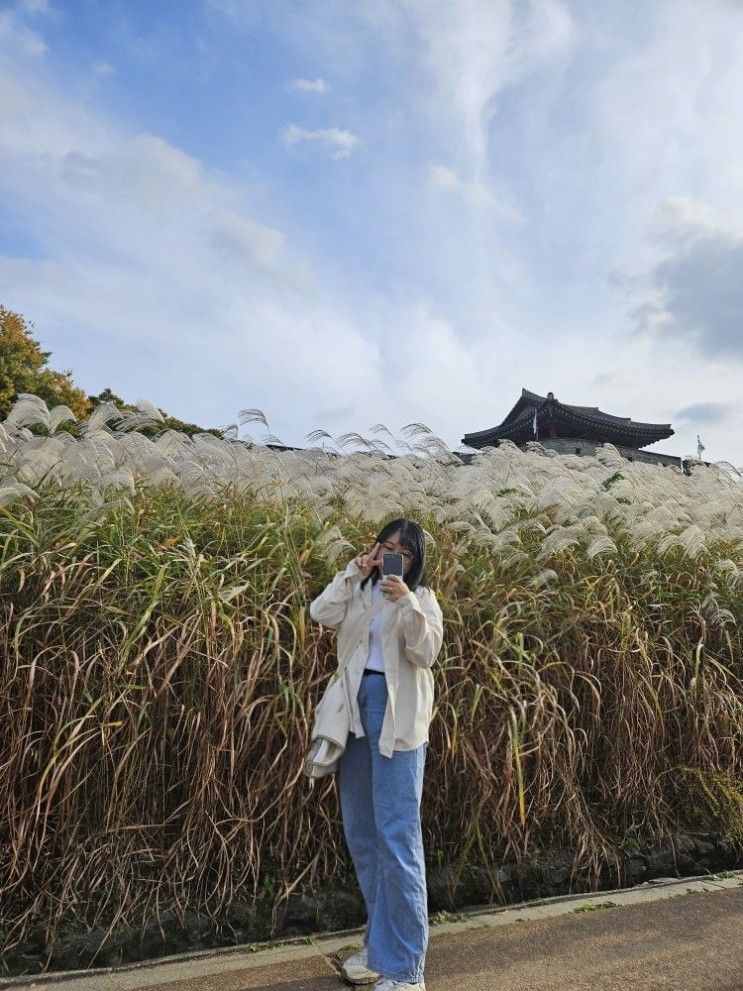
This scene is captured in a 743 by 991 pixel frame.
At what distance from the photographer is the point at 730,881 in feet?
12.3

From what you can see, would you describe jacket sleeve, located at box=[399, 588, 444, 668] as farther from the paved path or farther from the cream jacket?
the paved path

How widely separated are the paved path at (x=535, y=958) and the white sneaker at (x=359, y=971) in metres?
0.06

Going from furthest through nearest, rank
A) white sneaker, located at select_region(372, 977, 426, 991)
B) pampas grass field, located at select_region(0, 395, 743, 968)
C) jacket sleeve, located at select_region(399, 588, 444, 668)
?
pampas grass field, located at select_region(0, 395, 743, 968) → jacket sleeve, located at select_region(399, 588, 444, 668) → white sneaker, located at select_region(372, 977, 426, 991)

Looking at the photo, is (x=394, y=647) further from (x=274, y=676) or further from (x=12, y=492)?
(x=12, y=492)

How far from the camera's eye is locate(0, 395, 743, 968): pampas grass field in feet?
9.84

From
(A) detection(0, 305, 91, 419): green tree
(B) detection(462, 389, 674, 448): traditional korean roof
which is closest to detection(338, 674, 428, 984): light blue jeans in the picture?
(A) detection(0, 305, 91, 419): green tree

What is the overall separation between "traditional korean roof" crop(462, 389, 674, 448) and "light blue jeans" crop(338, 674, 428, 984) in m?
22.5

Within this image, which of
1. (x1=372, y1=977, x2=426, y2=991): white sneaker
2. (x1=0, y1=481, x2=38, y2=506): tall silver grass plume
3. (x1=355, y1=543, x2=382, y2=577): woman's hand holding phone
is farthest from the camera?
(x1=0, y1=481, x2=38, y2=506): tall silver grass plume

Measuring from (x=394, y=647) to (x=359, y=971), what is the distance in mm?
1039

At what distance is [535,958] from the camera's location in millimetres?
2846

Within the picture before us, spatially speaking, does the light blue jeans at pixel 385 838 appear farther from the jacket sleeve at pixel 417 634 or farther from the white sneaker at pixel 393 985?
the jacket sleeve at pixel 417 634

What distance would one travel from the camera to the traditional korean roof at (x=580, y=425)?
2538cm

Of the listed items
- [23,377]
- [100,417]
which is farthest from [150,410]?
[23,377]

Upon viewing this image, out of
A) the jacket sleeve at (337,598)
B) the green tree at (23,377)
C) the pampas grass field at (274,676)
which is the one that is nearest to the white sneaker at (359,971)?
the pampas grass field at (274,676)
